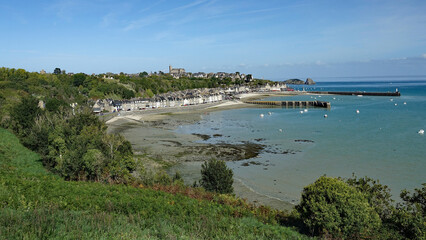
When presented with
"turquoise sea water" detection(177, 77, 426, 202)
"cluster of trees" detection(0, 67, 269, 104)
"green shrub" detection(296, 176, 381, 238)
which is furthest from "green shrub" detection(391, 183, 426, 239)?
"cluster of trees" detection(0, 67, 269, 104)

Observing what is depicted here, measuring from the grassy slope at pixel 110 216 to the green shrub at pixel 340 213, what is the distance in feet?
3.19

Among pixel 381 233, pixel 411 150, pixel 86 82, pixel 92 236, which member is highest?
pixel 86 82

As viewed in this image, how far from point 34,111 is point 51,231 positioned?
33680mm

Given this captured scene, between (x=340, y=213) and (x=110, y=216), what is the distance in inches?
301

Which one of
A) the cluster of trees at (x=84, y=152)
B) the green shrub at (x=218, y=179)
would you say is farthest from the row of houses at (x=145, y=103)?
the green shrub at (x=218, y=179)

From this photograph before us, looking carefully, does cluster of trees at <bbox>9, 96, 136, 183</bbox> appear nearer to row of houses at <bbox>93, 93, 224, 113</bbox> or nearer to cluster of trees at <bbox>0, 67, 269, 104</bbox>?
cluster of trees at <bbox>0, 67, 269, 104</bbox>

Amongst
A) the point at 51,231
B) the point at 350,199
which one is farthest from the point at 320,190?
the point at 51,231

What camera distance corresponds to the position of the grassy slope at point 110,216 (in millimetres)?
8266

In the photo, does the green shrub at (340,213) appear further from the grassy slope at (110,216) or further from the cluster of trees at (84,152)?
the cluster of trees at (84,152)

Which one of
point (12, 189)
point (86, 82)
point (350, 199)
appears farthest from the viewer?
point (86, 82)

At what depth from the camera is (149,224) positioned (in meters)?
10.3

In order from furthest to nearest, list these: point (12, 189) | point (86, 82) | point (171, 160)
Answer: point (86, 82)
point (171, 160)
point (12, 189)

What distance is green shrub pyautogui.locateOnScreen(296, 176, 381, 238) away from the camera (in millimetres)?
9734

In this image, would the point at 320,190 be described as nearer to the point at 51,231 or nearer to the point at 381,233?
the point at 381,233
